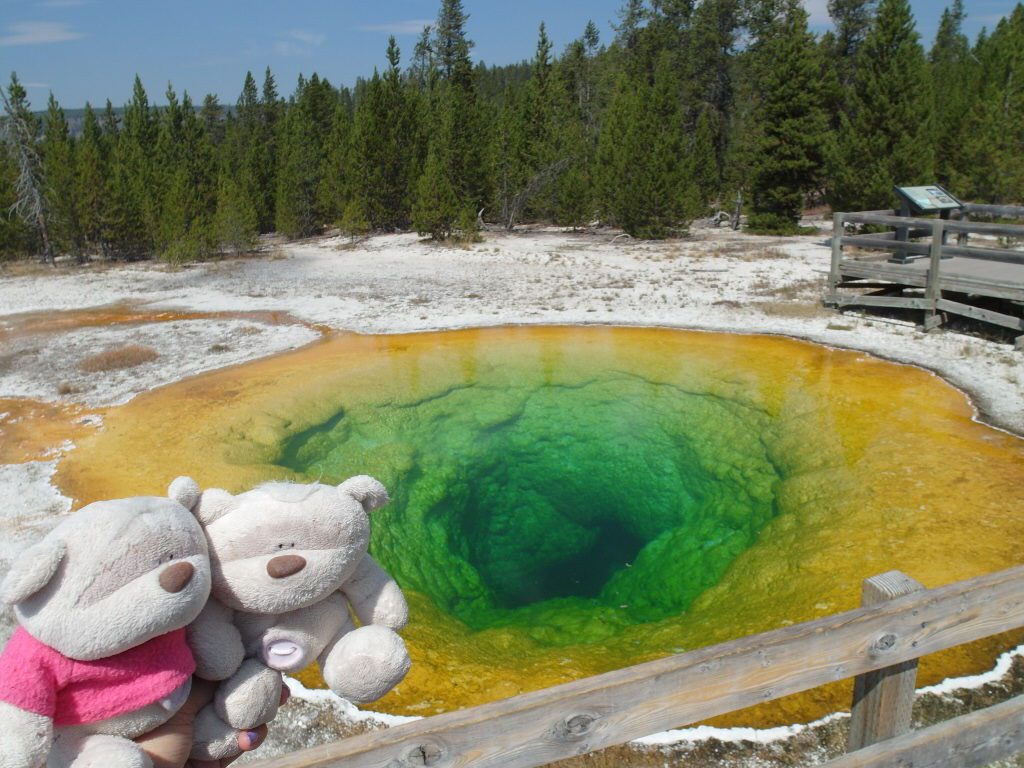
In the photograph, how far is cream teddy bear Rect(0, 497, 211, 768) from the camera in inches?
67.3

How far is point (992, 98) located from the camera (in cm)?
2850

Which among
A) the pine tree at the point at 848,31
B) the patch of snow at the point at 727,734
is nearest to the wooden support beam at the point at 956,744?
the patch of snow at the point at 727,734

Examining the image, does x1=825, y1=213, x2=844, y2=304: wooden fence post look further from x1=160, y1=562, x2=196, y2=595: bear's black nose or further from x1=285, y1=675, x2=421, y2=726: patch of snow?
x1=160, y1=562, x2=196, y2=595: bear's black nose

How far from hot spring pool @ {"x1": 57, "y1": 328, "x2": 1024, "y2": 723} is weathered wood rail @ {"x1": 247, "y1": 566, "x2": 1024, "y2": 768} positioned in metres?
1.81

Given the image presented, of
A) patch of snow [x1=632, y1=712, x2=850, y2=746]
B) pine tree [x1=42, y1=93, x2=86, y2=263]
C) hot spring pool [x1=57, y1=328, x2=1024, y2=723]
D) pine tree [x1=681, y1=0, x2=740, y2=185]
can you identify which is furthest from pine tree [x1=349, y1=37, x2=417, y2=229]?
patch of snow [x1=632, y1=712, x2=850, y2=746]

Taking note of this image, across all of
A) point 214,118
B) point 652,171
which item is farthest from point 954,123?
point 214,118

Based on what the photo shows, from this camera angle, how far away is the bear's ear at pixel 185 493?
2085mm

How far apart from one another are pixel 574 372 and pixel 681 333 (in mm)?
2577

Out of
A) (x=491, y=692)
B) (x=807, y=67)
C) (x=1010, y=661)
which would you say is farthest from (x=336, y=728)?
(x=807, y=67)

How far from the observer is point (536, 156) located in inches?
1224

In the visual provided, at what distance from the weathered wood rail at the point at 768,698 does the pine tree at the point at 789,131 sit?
2576 centimetres

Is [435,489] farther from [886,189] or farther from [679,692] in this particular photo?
[886,189]

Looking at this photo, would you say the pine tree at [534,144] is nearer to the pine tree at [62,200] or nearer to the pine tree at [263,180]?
the pine tree at [263,180]

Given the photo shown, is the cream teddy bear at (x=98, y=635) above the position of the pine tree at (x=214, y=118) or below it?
below
